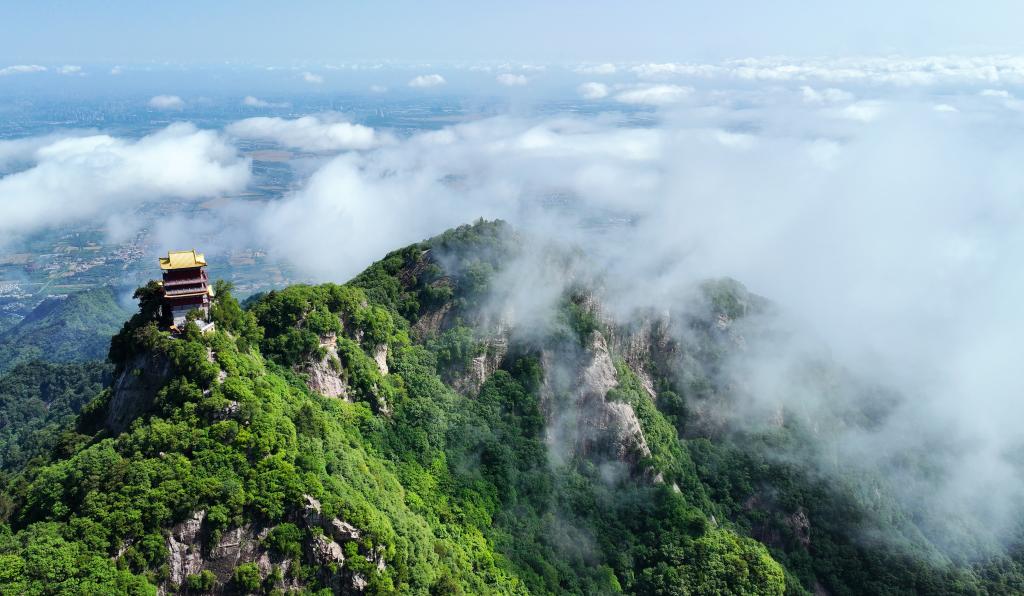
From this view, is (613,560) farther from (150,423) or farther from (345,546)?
(150,423)

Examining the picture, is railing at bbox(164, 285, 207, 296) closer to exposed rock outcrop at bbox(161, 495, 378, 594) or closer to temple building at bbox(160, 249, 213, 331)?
temple building at bbox(160, 249, 213, 331)

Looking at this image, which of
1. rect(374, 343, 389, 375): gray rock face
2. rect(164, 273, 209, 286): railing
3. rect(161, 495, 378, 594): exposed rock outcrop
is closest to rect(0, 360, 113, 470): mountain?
rect(374, 343, 389, 375): gray rock face

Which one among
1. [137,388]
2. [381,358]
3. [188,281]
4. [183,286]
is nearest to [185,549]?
[137,388]

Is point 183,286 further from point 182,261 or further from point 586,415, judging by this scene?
point 586,415

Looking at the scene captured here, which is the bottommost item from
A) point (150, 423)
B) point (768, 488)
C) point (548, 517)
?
point (768, 488)

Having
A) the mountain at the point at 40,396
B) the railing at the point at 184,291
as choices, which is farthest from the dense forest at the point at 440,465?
the mountain at the point at 40,396

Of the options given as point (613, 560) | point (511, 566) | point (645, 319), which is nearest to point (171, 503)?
point (511, 566)

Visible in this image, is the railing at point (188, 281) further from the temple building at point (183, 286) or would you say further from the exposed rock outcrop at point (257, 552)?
the exposed rock outcrop at point (257, 552)
